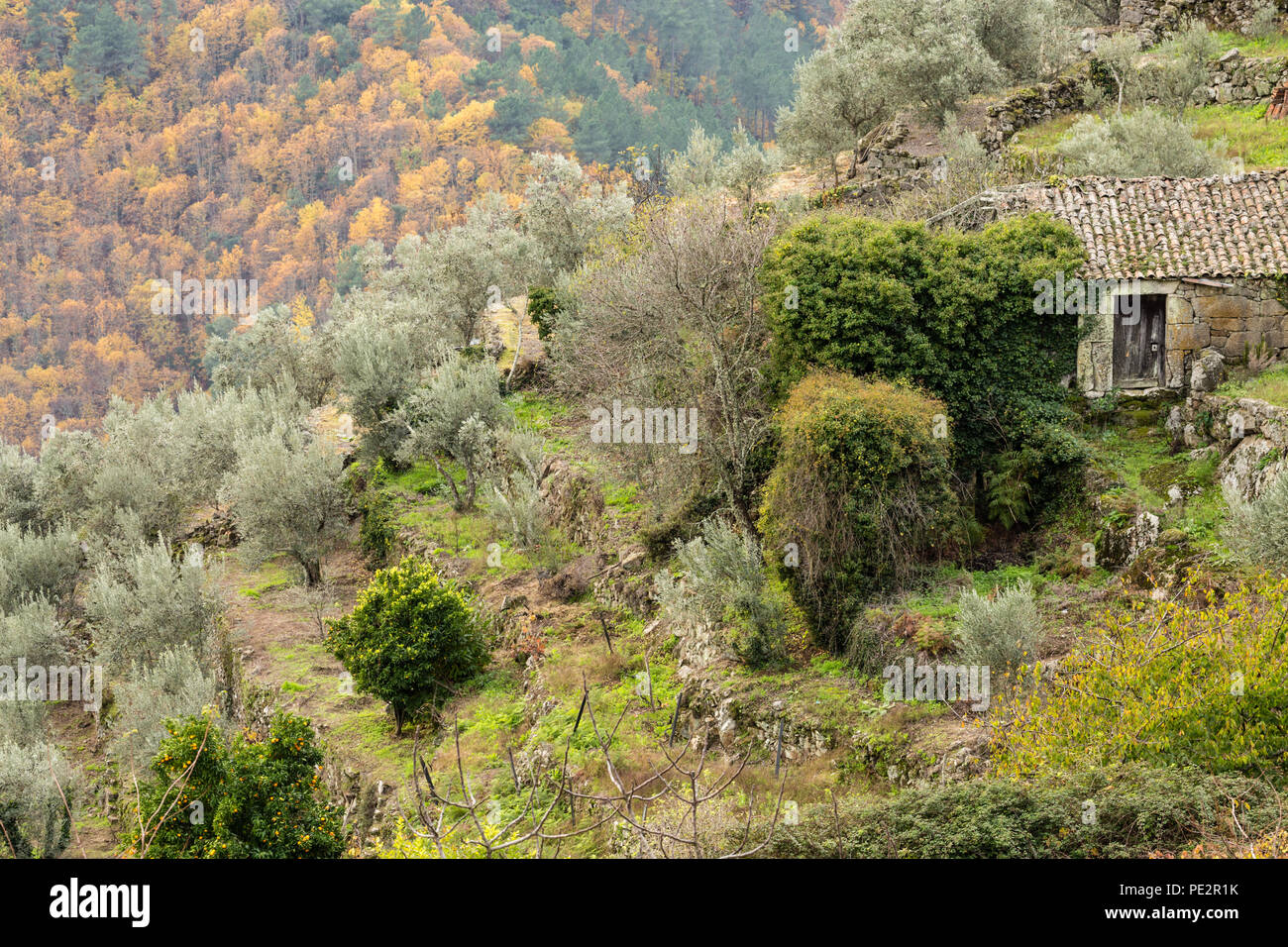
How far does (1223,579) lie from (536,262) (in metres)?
27.0

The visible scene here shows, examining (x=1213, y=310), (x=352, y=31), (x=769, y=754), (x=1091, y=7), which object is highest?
(x=352, y=31)

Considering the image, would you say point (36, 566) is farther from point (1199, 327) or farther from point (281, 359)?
point (1199, 327)

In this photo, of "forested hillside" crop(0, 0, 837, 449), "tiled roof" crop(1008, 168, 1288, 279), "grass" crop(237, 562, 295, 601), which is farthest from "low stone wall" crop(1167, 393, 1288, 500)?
"forested hillside" crop(0, 0, 837, 449)

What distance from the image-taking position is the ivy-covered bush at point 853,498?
16547mm

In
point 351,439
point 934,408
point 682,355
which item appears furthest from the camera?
point 351,439

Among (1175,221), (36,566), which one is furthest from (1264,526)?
(36,566)

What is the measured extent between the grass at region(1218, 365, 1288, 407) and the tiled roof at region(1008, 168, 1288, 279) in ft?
6.93

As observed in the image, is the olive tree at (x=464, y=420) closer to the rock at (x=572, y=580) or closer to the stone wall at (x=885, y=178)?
the rock at (x=572, y=580)

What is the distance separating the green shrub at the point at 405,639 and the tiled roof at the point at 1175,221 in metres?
14.6

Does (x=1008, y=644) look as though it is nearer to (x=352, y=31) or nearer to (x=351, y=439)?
(x=351, y=439)

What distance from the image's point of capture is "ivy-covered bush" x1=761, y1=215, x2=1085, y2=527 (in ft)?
63.5

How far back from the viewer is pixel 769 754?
15.1 m

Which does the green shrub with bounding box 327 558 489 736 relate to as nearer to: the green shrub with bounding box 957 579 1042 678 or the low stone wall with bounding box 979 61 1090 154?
the green shrub with bounding box 957 579 1042 678

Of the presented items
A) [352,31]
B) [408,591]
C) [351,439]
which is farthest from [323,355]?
[352,31]
